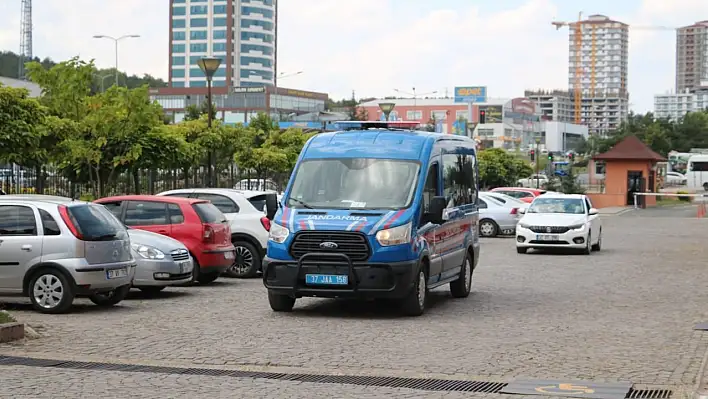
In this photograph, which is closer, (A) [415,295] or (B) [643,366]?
(B) [643,366]

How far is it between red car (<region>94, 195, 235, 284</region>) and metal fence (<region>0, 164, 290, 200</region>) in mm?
7778

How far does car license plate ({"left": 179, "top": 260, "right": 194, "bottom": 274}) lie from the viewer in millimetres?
17375

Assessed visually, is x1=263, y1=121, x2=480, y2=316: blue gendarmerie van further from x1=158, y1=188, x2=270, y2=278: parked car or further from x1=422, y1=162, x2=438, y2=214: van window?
x1=158, y1=188, x2=270, y2=278: parked car

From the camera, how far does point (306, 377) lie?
1006 cm

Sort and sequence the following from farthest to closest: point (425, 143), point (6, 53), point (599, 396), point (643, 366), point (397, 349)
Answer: point (6, 53), point (425, 143), point (397, 349), point (643, 366), point (599, 396)

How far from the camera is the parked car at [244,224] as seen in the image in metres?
21.2

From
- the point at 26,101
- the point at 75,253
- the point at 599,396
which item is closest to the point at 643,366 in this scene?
the point at 599,396

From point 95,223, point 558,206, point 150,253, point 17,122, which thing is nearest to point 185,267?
point 150,253

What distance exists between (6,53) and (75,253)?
493ft

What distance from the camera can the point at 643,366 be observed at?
35.7 ft

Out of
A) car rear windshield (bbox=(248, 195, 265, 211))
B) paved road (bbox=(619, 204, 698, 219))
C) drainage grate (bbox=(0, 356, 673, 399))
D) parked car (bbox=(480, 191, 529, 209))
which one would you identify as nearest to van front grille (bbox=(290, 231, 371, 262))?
drainage grate (bbox=(0, 356, 673, 399))

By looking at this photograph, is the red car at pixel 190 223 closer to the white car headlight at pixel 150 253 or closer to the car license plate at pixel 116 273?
the white car headlight at pixel 150 253

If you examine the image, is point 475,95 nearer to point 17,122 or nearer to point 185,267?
point 17,122

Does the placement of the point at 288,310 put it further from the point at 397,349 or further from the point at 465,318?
the point at 397,349
